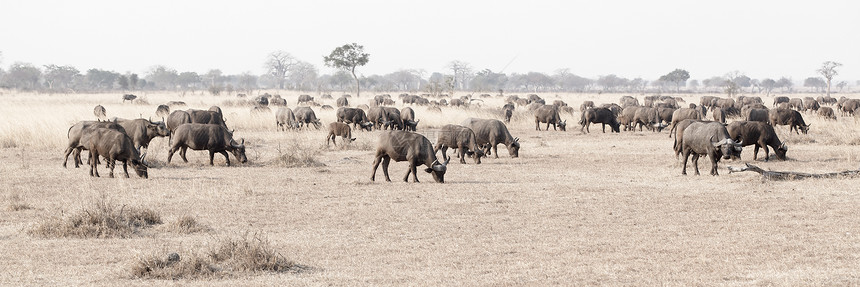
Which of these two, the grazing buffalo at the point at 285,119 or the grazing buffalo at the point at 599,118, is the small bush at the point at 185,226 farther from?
the grazing buffalo at the point at 599,118

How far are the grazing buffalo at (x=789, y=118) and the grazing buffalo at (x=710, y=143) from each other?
13.8 meters

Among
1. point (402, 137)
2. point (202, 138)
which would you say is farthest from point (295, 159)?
point (402, 137)

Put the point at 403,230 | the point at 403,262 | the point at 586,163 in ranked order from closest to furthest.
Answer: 1. the point at 403,262
2. the point at 403,230
3. the point at 586,163

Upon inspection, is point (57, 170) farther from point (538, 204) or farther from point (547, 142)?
point (547, 142)

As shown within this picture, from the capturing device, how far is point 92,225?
410 inches

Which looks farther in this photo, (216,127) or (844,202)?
(216,127)

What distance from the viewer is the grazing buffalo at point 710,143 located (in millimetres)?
17312

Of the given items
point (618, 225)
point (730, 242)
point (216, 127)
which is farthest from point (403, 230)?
point (216, 127)

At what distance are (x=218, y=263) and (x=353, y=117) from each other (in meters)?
24.8

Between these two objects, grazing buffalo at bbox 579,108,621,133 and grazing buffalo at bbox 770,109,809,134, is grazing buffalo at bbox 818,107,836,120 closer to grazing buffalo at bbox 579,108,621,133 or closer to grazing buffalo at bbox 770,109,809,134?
grazing buffalo at bbox 770,109,809,134

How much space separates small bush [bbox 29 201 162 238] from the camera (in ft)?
33.8

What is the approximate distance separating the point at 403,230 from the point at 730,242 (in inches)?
160

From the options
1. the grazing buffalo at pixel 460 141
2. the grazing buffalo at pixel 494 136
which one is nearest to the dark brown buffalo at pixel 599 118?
the grazing buffalo at pixel 494 136

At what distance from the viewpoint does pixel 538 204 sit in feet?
44.6
